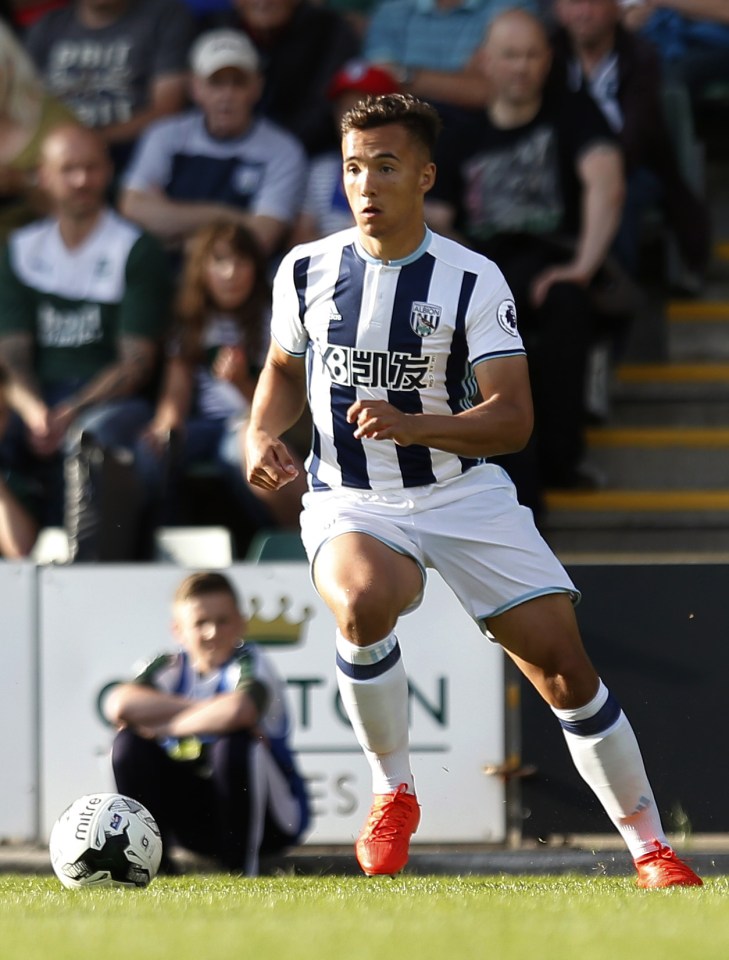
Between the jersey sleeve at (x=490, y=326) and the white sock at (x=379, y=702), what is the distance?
0.86 m

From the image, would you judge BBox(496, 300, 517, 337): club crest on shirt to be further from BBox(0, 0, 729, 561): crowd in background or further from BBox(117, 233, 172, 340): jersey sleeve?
BBox(117, 233, 172, 340): jersey sleeve

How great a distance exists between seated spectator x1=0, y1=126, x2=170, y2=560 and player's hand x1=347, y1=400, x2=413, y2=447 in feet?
12.6

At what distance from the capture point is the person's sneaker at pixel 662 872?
15.7 feet

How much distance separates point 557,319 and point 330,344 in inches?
145

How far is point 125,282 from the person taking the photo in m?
8.75

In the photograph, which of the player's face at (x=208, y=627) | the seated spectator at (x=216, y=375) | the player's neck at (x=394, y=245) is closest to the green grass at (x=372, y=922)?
the player's face at (x=208, y=627)

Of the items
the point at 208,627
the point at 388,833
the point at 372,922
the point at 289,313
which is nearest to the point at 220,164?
the point at 208,627

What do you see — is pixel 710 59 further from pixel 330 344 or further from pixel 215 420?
pixel 330 344

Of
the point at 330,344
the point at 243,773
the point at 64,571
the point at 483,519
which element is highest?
the point at 330,344

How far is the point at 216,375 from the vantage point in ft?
27.4

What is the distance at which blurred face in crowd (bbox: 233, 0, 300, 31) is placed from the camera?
32.0 feet

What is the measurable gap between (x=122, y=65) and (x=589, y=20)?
2.69 meters

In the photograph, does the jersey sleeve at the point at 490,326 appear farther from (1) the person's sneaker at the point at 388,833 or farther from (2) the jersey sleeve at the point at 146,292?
(2) the jersey sleeve at the point at 146,292

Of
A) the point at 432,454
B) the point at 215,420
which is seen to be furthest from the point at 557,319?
the point at 432,454
